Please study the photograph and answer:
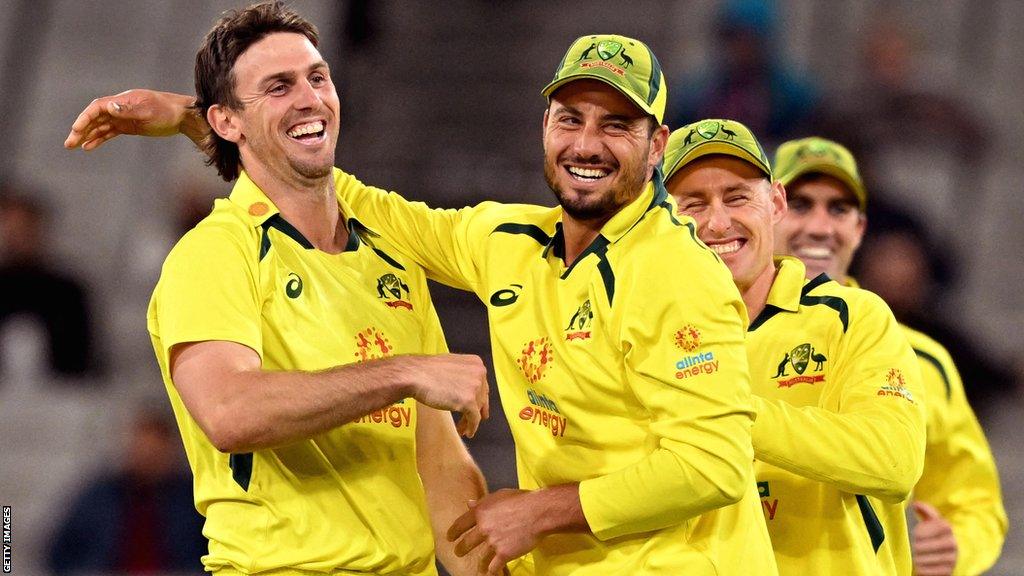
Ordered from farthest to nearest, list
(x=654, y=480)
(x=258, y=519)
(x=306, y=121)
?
(x=306, y=121) < (x=258, y=519) < (x=654, y=480)

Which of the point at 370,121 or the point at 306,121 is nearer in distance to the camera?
the point at 306,121

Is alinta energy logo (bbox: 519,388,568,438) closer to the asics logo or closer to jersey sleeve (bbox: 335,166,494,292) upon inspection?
the asics logo

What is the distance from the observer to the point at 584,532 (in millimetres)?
3795

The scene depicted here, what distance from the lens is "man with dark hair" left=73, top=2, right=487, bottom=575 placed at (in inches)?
146

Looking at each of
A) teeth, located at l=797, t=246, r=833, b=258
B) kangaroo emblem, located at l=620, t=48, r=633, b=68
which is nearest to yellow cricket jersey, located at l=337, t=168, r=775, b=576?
kangaroo emblem, located at l=620, t=48, r=633, b=68

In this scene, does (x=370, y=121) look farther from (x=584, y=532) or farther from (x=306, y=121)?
(x=584, y=532)

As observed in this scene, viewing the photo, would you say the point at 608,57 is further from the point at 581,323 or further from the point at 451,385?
the point at 451,385

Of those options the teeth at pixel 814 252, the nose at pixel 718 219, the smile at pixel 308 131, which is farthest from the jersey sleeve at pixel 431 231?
the teeth at pixel 814 252

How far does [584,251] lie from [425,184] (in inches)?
246

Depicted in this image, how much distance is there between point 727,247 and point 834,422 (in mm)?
634

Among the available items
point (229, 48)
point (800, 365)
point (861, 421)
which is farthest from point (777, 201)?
point (229, 48)

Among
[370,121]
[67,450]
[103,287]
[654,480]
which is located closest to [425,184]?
[370,121]

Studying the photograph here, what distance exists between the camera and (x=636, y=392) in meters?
3.77

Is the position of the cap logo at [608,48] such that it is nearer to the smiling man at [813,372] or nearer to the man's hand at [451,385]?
the smiling man at [813,372]
